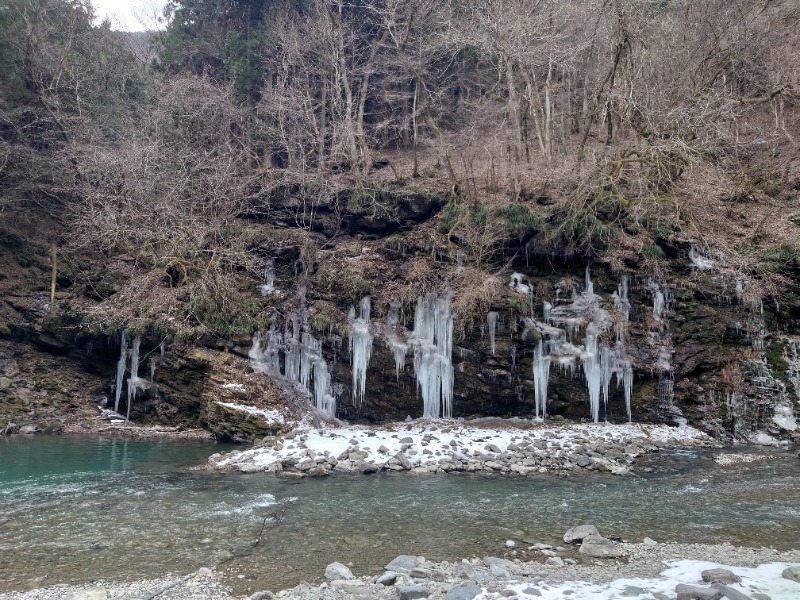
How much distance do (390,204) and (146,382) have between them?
898 centimetres

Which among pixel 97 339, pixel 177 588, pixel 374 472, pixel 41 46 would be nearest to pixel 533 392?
pixel 374 472

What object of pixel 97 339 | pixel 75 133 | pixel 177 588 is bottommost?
pixel 177 588

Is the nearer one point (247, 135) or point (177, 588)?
point (177, 588)

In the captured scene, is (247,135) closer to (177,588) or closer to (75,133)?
(75,133)

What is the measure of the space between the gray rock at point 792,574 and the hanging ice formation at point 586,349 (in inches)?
344

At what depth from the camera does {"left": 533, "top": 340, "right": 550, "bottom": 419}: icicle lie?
14008 millimetres

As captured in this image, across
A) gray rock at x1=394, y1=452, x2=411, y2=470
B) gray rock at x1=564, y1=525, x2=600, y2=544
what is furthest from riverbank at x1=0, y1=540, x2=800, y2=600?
gray rock at x1=394, y1=452, x2=411, y2=470

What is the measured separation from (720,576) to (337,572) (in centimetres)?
365

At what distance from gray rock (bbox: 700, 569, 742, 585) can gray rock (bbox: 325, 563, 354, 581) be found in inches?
133

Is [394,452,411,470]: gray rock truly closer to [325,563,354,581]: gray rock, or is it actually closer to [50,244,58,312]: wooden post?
[325,563,354,581]: gray rock

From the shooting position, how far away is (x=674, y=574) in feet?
17.3

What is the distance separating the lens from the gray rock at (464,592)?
4.68 m

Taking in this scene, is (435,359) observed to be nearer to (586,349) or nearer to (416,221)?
(586,349)

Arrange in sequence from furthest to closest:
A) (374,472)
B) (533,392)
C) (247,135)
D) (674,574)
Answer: (247,135) → (533,392) → (374,472) → (674,574)
